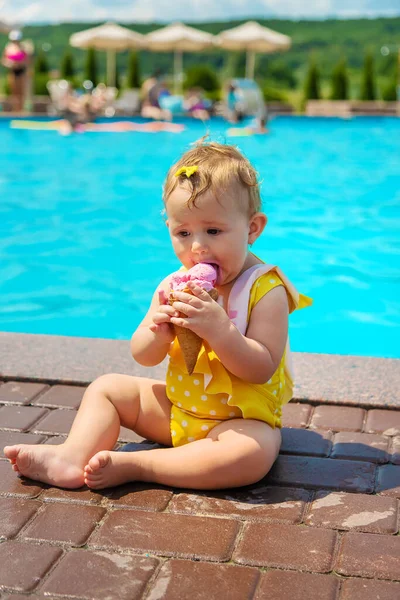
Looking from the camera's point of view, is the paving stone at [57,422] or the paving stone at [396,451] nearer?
the paving stone at [396,451]

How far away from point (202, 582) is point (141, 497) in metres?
0.57

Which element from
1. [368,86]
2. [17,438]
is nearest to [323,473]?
[17,438]

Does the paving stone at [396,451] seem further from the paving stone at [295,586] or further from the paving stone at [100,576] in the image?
the paving stone at [100,576]

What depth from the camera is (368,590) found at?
2092 mm

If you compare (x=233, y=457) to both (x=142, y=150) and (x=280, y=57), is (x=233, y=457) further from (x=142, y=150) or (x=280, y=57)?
(x=280, y=57)

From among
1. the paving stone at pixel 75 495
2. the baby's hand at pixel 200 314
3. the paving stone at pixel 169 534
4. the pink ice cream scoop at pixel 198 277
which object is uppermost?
the pink ice cream scoop at pixel 198 277

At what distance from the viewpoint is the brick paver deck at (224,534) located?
2.11 meters

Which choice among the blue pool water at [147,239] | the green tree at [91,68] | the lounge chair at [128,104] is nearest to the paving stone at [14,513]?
the blue pool water at [147,239]

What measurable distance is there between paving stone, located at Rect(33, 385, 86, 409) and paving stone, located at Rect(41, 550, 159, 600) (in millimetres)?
1247

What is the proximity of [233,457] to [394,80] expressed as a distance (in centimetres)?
3284

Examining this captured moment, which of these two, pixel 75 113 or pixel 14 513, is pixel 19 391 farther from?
pixel 75 113

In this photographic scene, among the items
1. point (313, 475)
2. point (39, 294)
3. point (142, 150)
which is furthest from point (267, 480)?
point (142, 150)

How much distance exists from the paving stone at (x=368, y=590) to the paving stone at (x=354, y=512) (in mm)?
303

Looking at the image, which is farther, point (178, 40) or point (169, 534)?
point (178, 40)
